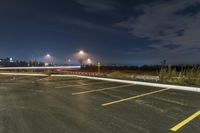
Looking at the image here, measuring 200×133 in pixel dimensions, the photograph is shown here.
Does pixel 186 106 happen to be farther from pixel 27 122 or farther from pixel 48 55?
pixel 48 55

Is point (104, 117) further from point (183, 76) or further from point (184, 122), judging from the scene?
A: point (183, 76)

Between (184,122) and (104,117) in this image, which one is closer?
(184,122)

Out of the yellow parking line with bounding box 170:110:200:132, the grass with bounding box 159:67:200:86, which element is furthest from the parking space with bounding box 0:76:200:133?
the grass with bounding box 159:67:200:86

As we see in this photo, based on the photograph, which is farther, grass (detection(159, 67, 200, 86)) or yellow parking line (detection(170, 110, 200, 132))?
grass (detection(159, 67, 200, 86))

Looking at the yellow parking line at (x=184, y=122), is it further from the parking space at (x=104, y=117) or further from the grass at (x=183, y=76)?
the grass at (x=183, y=76)

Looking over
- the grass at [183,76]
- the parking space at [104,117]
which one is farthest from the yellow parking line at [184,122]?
the grass at [183,76]

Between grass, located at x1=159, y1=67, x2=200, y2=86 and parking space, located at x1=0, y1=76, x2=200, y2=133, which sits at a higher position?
grass, located at x1=159, y1=67, x2=200, y2=86

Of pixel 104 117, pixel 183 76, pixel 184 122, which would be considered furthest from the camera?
pixel 183 76

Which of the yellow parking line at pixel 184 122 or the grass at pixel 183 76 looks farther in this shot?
the grass at pixel 183 76

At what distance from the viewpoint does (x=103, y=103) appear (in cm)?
746

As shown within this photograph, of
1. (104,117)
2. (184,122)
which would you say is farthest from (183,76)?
(104,117)

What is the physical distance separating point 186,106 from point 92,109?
11.8 feet

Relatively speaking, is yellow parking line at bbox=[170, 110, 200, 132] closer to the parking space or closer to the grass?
the parking space

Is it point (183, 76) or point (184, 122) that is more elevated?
point (183, 76)
